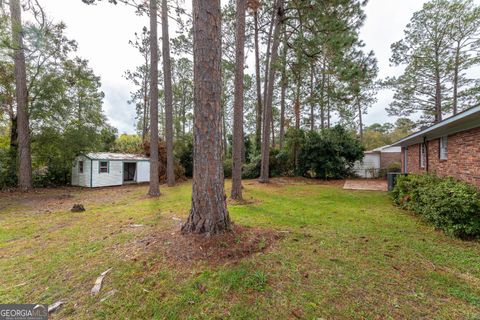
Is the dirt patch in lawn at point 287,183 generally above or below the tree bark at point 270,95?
below

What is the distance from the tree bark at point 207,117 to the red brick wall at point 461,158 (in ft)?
21.6

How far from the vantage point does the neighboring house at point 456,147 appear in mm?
4969

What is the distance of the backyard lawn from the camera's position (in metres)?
1.94

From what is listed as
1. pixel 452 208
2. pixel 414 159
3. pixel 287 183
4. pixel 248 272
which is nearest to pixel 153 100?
pixel 248 272

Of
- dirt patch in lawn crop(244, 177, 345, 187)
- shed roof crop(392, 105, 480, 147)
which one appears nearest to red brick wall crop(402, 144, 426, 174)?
shed roof crop(392, 105, 480, 147)

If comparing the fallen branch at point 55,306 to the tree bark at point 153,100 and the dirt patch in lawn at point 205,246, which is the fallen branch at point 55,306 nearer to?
the dirt patch in lawn at point 205,246

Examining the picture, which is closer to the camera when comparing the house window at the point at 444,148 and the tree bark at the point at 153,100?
the house window at the point at 444,148

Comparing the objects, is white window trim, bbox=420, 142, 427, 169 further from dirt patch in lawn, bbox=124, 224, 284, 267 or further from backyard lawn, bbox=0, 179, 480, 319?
dirt patch in lawn, bbox=124, 224, 284, 267

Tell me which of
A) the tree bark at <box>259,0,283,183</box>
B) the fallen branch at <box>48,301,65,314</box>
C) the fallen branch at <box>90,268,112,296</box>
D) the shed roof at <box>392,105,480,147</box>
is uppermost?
the tree bark at <box>259,0,283,183</box>

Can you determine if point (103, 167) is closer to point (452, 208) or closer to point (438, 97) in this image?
point (452, 208)

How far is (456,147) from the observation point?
238 inches

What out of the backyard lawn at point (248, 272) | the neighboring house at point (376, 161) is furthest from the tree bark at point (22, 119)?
the neighboring house at point (376, 161)

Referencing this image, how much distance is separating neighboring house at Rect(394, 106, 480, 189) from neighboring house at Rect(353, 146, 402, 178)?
23.9 ft

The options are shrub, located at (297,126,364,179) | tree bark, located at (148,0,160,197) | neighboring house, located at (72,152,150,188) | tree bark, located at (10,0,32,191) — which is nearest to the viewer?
tree bark, located at (148,0,160,197)
